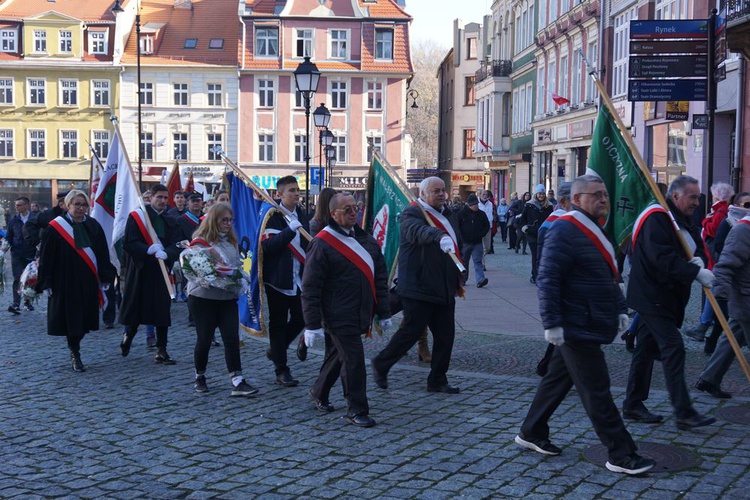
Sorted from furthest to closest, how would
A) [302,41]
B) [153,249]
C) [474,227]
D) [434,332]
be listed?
1. [302,41]
2. [474,227]
3. [153,249]
4. [434,332]

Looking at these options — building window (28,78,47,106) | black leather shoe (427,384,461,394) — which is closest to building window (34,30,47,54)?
building window (28,78,47,106)

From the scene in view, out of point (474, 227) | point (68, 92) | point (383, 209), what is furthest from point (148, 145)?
point (383, 209)

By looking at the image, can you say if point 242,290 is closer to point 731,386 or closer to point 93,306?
point 93,306

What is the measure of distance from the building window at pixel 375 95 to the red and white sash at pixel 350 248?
160ft

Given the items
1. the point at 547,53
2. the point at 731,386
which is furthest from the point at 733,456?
the point at 547,53

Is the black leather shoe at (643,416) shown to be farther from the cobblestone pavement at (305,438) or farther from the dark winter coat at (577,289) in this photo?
the dark winter coat at (577,289)

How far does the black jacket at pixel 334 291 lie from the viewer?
282 inches

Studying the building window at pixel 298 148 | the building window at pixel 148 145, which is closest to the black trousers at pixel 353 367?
the building window at pixel 298 148

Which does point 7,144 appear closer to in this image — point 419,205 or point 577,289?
point 419,205

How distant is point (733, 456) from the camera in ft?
20.1

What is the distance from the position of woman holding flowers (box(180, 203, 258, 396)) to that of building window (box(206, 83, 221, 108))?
47745 mm

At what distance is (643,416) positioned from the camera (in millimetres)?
7062

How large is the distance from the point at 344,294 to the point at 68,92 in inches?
2030

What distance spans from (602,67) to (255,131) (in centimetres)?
2746
